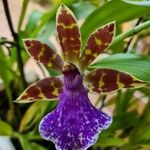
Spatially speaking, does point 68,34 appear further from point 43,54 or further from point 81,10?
point 81,10

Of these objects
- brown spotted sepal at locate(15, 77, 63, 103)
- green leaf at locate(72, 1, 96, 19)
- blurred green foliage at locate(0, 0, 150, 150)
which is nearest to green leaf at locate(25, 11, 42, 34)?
blurred green foliage at locate(0, 0, 150, 150)

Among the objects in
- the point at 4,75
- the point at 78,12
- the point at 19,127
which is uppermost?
the point at 78,12

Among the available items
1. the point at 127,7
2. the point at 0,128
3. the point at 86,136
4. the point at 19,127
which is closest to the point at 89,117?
the point at 86,136

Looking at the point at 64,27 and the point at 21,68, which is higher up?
the point at 64,27

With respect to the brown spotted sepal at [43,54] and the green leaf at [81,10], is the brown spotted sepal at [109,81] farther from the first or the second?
the green leaf at [81,10]

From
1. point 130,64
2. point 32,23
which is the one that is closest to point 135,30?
point 130,64

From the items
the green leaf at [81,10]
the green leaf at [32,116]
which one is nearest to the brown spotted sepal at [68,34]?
the green leaf at [81,10]

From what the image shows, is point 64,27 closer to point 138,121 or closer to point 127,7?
point 127,7
